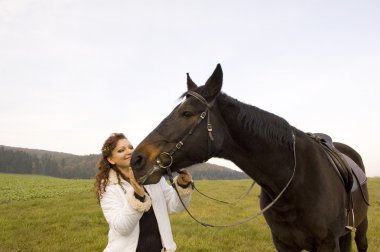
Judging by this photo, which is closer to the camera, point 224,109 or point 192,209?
point 224,109

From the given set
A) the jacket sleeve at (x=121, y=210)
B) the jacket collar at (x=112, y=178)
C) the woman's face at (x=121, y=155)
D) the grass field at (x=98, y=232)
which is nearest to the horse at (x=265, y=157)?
the jacket sleeve at (x=121, y=210)

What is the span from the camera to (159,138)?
2941 millimetres

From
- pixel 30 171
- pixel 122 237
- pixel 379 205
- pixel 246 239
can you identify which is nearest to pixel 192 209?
pixel 246 239

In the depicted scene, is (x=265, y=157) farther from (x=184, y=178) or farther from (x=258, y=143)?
(x=184, y=178)

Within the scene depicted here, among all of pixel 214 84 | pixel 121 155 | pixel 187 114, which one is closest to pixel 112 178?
pixel 121 155

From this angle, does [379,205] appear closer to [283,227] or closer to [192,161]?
[283,227]

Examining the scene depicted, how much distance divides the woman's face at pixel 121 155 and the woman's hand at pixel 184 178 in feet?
2.13

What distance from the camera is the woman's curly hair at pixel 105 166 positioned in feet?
11.9

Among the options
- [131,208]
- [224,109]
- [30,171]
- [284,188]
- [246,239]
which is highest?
[224,109]

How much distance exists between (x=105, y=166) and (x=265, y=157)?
72.8 inches

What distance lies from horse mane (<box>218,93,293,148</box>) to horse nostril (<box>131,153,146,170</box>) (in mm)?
1008

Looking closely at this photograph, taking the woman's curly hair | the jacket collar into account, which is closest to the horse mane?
the woman's curly hair

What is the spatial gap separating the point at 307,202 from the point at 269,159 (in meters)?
0.68

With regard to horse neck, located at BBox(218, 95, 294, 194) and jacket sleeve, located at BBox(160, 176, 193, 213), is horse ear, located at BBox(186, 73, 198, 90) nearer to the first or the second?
horse neck, located at BBox(218, 95, 294, 194)
